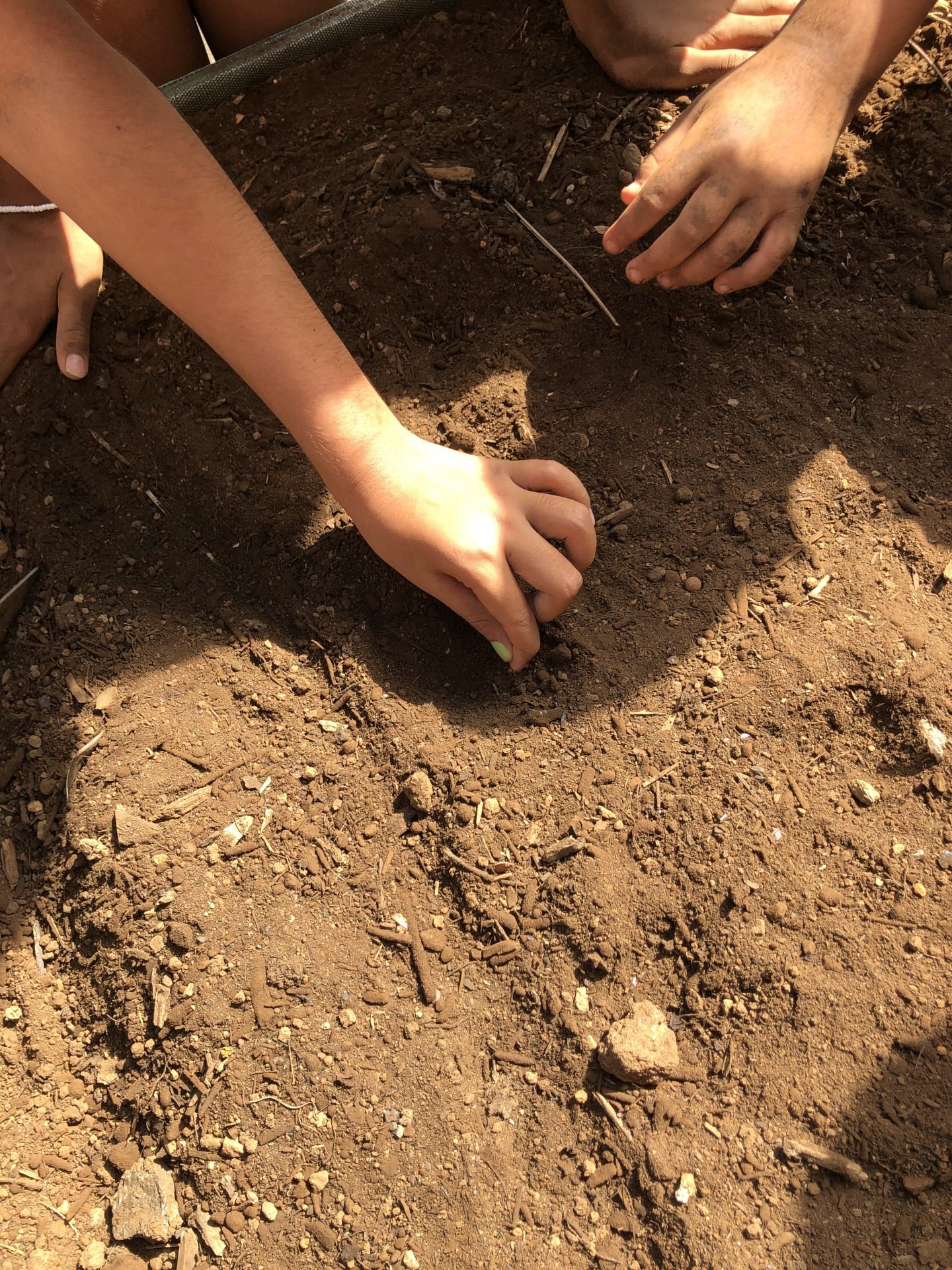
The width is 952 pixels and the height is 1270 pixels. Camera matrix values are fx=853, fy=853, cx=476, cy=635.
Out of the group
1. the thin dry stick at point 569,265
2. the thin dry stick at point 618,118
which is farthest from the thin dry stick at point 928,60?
the thin dry stick at point 569,265

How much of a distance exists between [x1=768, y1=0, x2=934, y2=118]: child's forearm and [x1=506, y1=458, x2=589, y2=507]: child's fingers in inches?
36.3

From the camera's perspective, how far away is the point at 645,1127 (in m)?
1.20

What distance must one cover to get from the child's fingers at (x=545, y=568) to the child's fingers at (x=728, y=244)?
636 mm

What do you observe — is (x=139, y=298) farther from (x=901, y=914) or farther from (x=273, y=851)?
(x=901, y=914)

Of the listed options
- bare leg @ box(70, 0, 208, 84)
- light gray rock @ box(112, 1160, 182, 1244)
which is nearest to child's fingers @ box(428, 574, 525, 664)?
light gray rock @ box(112, 1160, 182, 1244)

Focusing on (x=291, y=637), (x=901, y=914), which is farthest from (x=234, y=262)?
(x=901, y=914)

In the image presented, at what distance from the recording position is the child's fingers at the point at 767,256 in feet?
5.30

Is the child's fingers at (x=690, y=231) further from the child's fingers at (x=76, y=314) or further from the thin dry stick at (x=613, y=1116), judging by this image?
the thin dry stick at (x=613, y=1116)

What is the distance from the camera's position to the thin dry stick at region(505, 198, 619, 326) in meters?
1.81

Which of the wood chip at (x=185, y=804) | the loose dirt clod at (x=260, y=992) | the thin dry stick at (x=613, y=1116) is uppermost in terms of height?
the wood chip at (x=185, y=804)

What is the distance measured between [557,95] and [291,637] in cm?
146

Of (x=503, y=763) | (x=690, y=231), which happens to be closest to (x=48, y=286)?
(x=690, y=231)

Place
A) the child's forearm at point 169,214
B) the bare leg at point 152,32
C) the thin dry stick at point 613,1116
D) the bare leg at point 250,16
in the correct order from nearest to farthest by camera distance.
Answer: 1. the thin dry stick at point 613,1116
2. the child's forearm at point 169,214
3. the bare leg at point 152,32
4. the bare leg at point 250,16

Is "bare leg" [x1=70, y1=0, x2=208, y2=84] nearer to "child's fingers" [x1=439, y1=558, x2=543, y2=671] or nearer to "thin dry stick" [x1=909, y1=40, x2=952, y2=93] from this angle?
"child's fingers" [x1=439, y1=558, x2=543, y2=671]
